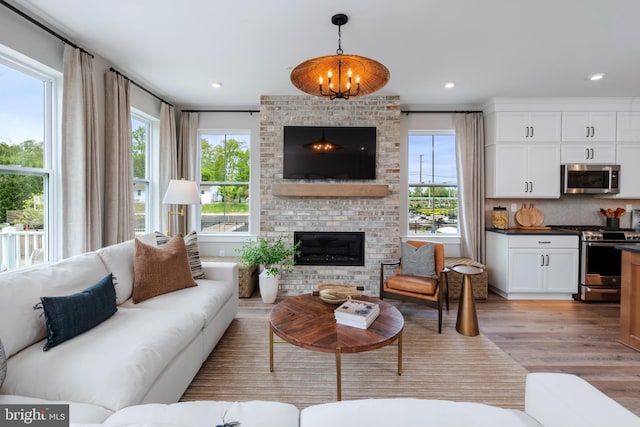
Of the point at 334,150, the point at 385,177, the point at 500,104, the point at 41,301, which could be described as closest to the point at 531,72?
the point at 500,104

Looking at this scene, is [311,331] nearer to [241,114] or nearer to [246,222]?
[246,222]

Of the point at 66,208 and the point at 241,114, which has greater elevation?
the point at 241,114

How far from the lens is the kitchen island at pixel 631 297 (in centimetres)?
242

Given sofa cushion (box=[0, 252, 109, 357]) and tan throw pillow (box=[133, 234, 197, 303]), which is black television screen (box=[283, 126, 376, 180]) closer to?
tan throw pillow (box=[133, 234, 197, 303])

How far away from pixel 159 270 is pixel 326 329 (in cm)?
145

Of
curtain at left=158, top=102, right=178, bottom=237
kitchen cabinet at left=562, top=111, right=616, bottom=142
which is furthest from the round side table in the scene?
curtain at left=158, top=102, right=178, bottom=237

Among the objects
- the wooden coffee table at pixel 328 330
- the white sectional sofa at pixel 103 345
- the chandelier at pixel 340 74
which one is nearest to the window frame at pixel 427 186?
the wooden coffee table at pixel 328 330

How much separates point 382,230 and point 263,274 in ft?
5.53

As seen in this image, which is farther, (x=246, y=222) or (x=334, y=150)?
(x=246, y=222)

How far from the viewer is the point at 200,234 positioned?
4.41 metres

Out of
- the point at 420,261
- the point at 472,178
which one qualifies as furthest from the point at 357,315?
the point at 472,178

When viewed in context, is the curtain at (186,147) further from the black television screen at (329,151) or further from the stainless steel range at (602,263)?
the stainless steel range at (602,263)

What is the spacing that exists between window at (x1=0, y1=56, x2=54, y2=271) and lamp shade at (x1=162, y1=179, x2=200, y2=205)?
3.11 ft

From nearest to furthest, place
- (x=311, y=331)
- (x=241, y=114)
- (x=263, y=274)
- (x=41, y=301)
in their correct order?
(x=41, y=301) < (x=311, y=331) < (x=263, y=274) < (x=241, y=114)
